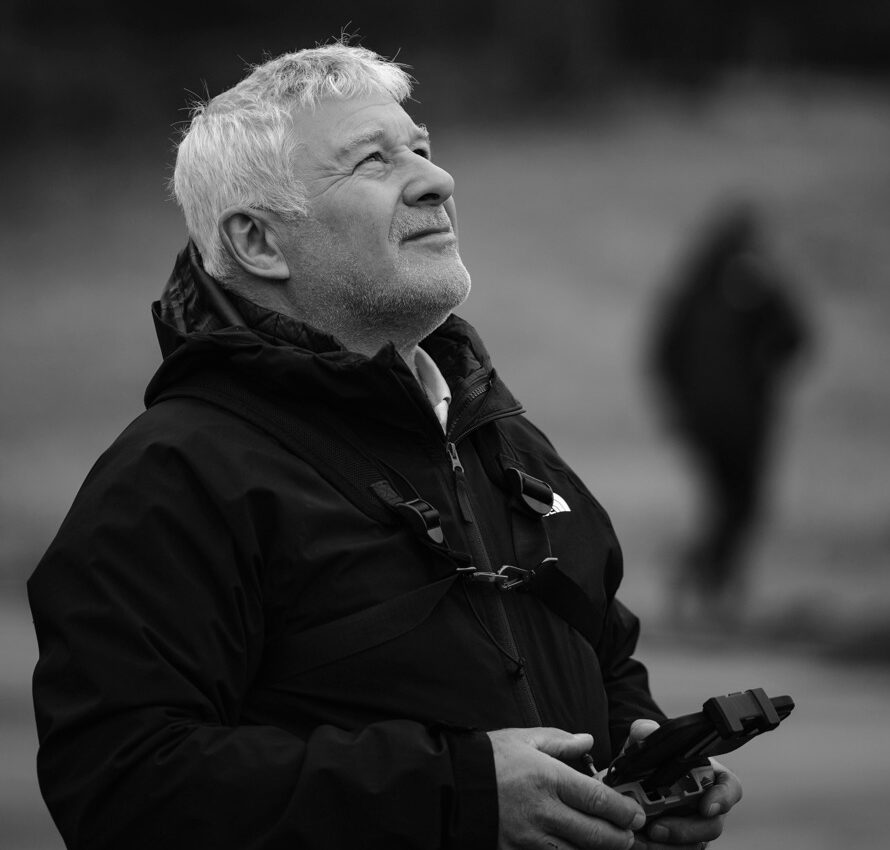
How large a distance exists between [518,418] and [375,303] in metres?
0.35

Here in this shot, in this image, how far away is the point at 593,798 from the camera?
1552mm

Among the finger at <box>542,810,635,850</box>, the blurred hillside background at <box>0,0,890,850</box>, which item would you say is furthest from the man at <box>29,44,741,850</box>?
the blurred hillside background at <box>0,0,890,850</box>

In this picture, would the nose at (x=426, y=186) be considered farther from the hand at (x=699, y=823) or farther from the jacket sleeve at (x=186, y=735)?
the hand at (x=699, y=823)

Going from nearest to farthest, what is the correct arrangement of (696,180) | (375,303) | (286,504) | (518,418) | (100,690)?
(100,690) → (286,504) → (375,303) → (518,418) → (696,180)

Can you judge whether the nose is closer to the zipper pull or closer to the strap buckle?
the zipper pull

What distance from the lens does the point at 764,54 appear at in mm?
6215

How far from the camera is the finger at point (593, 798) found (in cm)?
155

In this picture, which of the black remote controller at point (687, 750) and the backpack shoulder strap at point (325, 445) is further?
the backpack shoulder strap at point (325, 445)

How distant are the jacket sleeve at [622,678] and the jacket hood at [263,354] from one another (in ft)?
1.25

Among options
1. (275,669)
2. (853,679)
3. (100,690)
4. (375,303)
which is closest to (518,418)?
(375,303)

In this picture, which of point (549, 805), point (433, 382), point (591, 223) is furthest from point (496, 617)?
point (591, 223)

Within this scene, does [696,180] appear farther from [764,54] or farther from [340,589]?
[340,589]

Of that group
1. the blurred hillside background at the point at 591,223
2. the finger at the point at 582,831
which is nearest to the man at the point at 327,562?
the finger at the point at 582,831

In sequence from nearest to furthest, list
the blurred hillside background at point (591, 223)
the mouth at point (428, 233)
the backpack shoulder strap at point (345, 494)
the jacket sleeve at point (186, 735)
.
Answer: the jacket sleeve at point (186, 735), the backpack shoulder strap at point (345, 494), the mouth at point (428, 233), the blurred hillside background at point (591, 223)
